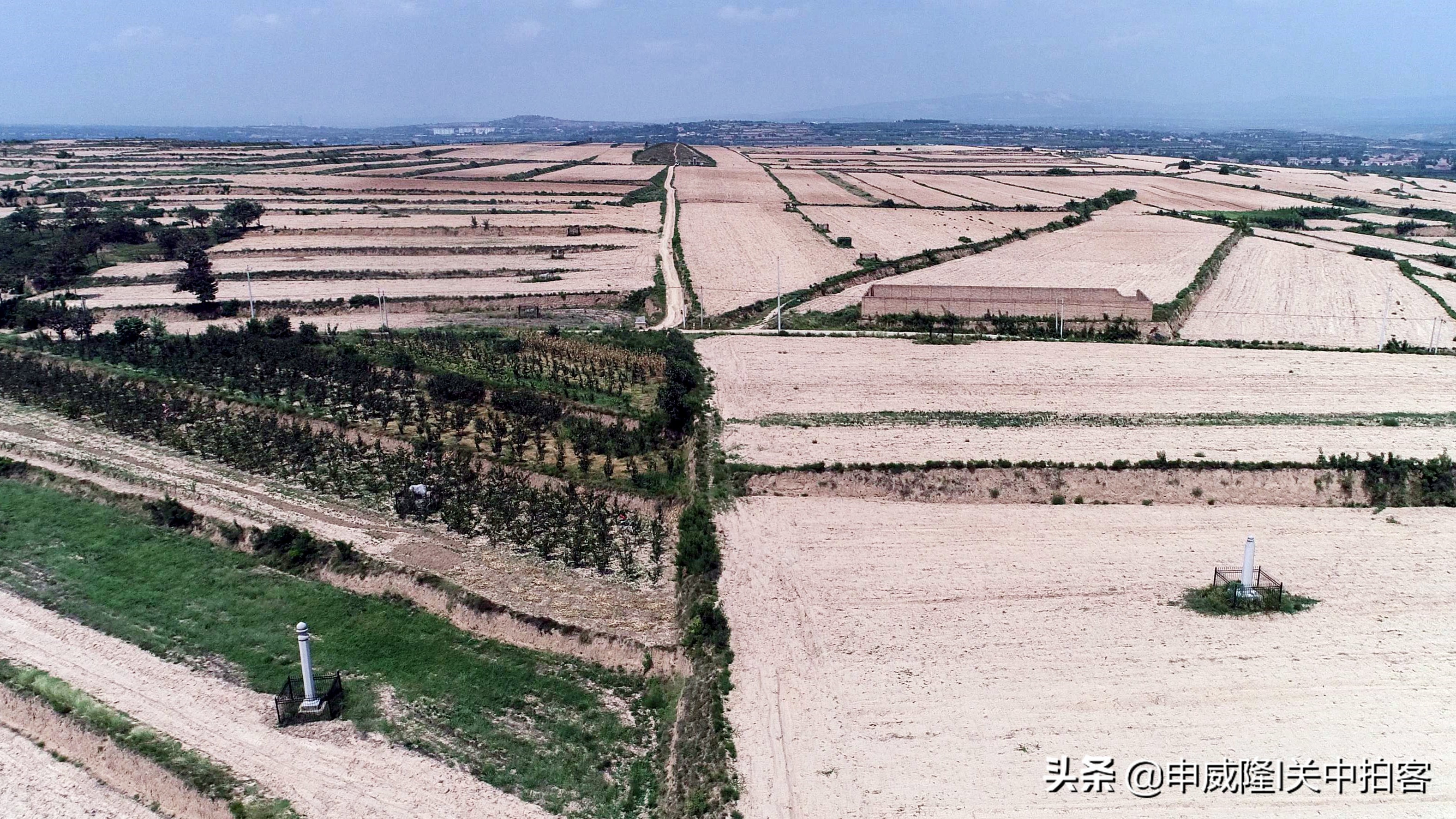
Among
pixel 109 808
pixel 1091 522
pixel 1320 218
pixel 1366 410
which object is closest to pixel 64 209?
pixel 109 808

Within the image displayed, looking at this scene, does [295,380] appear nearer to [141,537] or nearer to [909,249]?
[141,537]

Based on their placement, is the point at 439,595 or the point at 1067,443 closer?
the point at 439,595

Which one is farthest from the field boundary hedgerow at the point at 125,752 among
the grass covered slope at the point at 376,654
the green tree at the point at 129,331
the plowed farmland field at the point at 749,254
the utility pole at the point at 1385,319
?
the utility pole at the point at 1385,319

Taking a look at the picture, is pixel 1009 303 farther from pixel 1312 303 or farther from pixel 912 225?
pixel 912 225

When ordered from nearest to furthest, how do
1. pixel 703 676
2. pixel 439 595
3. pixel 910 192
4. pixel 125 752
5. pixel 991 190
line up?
pixel 125 752, pixel 703 676, pixel 439 595, pixel 910 192, pixel 991 190

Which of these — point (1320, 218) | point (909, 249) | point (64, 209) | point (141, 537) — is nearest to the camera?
point (141, 537)

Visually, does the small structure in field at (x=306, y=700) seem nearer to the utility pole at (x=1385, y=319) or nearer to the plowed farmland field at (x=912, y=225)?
the utility pole at (x=1385, y=319)

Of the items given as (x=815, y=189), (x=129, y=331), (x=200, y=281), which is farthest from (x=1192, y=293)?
(x=815, y=189)
